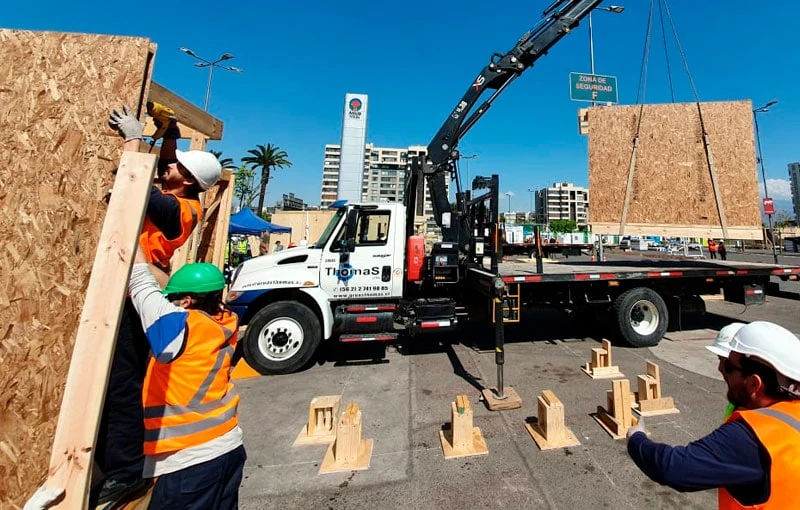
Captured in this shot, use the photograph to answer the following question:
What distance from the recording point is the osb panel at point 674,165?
250 inches

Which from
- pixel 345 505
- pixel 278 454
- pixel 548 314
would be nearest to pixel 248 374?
pixel 278 454

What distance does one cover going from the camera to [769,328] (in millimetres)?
1162

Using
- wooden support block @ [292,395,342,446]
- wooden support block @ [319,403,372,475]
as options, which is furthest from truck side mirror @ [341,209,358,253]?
wooden support block @ [319,403,372,475]

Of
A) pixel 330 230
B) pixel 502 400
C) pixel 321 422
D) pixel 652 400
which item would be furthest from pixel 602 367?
pixel 330 230

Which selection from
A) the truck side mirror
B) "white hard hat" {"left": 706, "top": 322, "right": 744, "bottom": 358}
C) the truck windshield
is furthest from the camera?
the truck windshield

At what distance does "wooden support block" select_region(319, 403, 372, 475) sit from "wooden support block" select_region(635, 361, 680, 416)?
305 cm

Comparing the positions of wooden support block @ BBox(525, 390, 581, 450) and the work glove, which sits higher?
the work glove

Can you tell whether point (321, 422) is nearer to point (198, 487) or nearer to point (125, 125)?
point (198, 487)

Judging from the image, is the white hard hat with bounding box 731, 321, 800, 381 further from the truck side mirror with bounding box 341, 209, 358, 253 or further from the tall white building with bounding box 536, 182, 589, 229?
the tall white building with bounding box 536, 182, 589, 229

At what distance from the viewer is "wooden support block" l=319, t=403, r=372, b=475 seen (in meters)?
2.85

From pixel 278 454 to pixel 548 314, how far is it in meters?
7.75

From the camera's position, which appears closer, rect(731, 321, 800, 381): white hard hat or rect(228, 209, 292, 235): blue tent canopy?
rect(731, 321, 800, 381): white hard hat

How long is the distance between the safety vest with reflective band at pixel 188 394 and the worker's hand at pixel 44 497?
0.29m

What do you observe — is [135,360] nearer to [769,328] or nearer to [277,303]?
[769,328]
